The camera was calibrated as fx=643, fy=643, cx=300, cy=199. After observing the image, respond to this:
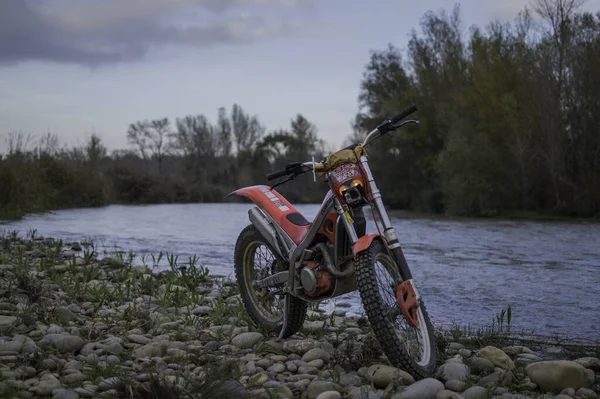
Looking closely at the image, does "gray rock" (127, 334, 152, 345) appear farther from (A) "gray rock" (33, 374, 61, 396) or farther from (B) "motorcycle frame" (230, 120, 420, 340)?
(A) "gray rock" (33, 374, 61, 396)

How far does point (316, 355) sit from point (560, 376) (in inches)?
62.4

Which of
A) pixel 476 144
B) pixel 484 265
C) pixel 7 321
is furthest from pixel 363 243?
pixel 476 144

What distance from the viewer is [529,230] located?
1973cm

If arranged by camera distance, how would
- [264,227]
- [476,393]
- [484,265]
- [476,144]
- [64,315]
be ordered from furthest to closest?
[476,144], [484,265], [64,315], [264,227], [476,393]

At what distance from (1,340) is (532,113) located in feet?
95.4

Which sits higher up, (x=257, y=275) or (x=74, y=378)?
(x=257, y=275)

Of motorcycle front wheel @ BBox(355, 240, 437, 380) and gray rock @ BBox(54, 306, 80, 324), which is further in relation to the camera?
gray rock @ BBox(54, 306, 80, 324)

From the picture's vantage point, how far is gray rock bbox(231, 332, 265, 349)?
4.84 meters

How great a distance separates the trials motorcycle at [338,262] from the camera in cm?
410

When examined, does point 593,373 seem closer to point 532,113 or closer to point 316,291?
point 316,291

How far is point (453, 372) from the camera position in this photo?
159 inches

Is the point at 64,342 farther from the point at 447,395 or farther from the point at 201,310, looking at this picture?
the point at 447,395

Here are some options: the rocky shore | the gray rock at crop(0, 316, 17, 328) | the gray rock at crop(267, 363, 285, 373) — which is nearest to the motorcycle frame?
the rocky shore

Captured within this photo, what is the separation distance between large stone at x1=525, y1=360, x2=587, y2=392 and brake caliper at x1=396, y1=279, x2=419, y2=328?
31.8 inches
